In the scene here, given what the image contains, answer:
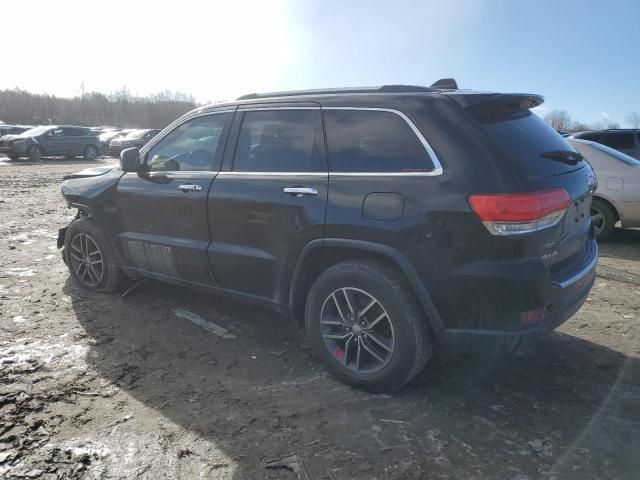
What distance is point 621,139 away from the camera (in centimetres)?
991

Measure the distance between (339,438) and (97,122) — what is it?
3302 inches

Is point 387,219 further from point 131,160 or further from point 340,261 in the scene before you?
point 131,160

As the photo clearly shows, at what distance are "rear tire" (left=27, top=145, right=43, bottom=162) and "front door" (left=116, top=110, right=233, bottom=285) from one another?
22054 mm

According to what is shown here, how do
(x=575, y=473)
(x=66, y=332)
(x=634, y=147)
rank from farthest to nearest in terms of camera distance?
1. (x=634, y=147)
2. (x=66, y=332)
3. (x=575, y=473)

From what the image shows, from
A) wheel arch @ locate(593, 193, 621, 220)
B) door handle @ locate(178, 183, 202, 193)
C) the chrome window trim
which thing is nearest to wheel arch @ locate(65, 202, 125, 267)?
door handle @ locate(178, 183, 202, 193)

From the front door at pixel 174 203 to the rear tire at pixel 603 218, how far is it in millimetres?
5686

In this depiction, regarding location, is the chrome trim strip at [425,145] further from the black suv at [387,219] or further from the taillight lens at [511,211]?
the taillight lens at [511,211]

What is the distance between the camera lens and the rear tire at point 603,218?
7.10 meters

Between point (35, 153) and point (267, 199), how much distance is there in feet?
78.5

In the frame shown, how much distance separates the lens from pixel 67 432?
9.05ft

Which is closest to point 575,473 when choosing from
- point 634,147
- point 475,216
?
point 475,216

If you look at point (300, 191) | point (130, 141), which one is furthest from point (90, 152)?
point (300, 191)

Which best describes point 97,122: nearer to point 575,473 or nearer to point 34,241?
point 34,241

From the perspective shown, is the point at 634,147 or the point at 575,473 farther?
the point at 634,147
